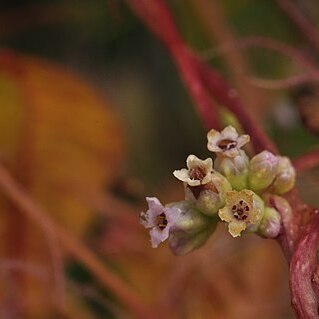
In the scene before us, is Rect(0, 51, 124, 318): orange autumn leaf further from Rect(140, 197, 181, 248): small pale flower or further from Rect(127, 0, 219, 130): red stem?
Rect(140, 197, 181, 248): small pale flower

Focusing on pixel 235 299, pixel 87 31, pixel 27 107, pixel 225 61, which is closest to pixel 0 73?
pixel 27 107

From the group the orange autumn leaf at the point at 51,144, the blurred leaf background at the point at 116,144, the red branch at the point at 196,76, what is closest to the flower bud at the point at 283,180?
the red branch at the point at 196,76

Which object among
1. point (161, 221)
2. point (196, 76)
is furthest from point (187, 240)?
point (196, 76)

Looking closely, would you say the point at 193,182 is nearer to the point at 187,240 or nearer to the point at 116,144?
the point at 187,240

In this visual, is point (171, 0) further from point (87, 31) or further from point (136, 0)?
point (136, 0)

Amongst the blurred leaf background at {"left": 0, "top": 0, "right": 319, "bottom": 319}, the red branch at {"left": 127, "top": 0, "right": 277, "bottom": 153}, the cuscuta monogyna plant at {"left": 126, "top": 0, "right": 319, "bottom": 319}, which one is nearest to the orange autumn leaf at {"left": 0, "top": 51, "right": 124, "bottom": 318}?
the blurred leaf background at {"left": 0, "top": 0, "right": 319, "bottom": 319}
